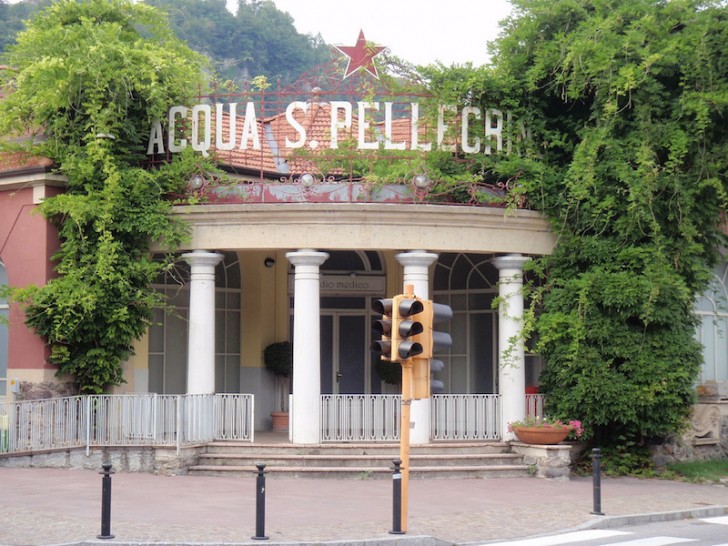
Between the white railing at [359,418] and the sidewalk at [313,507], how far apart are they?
1436mm

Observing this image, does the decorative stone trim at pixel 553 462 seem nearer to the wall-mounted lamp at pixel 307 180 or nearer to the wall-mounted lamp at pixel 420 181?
the wall-mounted lamp at pixel 420 181

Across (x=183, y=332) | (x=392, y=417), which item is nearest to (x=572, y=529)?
(x=392, y=417)

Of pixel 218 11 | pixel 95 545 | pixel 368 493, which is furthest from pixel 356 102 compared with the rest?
pixel 218 11

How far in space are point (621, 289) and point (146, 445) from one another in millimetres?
8526

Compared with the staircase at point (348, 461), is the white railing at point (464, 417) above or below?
above

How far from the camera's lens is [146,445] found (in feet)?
62.7

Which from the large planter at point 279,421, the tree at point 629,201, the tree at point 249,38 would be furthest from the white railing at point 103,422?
the tree at point 249,38

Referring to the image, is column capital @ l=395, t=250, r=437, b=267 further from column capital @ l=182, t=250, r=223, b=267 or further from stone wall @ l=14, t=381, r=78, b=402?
stone wall @ l=14, t=381, r=78, b=402

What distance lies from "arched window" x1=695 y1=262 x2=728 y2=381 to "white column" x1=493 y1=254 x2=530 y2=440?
4948 mm

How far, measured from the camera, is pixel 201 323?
20.3 meters

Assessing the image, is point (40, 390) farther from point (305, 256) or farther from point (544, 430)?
point (544, 430)

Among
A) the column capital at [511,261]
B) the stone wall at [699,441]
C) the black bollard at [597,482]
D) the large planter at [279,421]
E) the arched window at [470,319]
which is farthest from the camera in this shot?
the arched window at [470,319]

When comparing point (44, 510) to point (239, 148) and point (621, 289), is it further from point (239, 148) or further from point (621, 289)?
point (621, 289)

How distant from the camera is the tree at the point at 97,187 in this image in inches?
795
